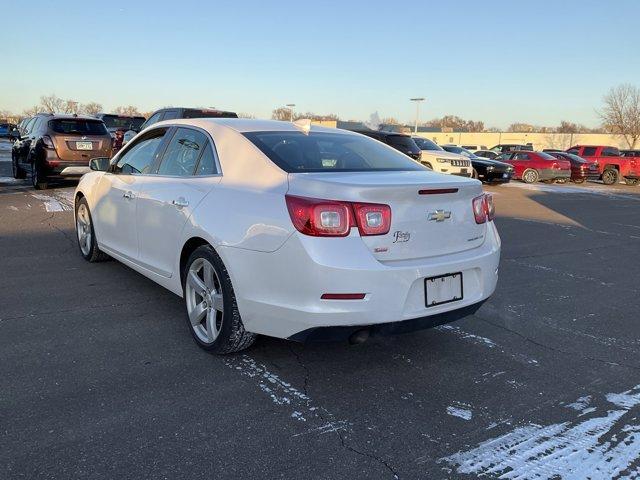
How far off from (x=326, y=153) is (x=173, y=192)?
3.90 ft

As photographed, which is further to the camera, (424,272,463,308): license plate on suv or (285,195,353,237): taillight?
(424,272,463,308): license plate on suv

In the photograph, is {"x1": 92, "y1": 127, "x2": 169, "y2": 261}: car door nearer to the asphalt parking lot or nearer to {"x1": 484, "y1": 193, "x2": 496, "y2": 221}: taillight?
the asphalt parking lot

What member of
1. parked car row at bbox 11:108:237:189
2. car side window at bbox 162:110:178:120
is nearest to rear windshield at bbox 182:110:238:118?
car side window at bbox 162:110:178:120

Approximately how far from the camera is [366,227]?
2.99 metres

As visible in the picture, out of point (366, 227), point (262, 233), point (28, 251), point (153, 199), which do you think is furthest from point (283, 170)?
point (28, 251)

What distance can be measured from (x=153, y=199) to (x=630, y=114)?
57089mm

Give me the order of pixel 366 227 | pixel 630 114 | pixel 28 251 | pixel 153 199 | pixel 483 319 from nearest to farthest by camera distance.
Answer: pixel 366 227
pixel 153 199
pixel 483 319
pixel 28 251
pixel 630 114

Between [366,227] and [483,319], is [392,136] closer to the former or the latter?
[483,319]

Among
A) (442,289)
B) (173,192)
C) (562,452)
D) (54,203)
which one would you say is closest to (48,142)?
(54,203)

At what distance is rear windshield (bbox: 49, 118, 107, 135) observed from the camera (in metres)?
11.9

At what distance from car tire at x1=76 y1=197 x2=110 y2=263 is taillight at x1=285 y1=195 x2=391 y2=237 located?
3.62 meters

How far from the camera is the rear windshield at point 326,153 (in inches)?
141

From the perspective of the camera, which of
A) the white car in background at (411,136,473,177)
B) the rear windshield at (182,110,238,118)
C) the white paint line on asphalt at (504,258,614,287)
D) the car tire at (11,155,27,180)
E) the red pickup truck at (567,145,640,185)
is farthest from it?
the red pickup truck at (567,145,640,185)

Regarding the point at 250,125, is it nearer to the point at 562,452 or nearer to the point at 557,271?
the point at 562,452
